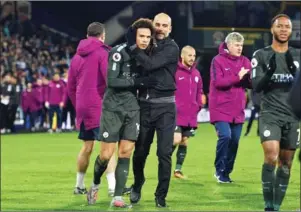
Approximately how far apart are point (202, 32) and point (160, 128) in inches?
1171

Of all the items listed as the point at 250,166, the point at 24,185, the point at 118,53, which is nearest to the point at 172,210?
the point at 118,53

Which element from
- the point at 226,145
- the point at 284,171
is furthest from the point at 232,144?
the point at 284,171

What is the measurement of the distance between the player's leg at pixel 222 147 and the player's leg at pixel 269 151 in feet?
13.8

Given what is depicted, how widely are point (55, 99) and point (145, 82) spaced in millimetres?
23684

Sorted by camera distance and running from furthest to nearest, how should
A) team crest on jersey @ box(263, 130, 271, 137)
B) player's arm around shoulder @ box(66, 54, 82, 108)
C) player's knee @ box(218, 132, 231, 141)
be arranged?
player's knee @ box(218, 132, 231, 141)
player's arm around shoulder @ box(66, 54, 82, 108)
team crest on jersey @ box(263, 130, 271, 137)

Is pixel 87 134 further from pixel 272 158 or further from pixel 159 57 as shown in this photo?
pixel 272 158

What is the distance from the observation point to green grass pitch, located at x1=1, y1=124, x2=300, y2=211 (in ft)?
42.5

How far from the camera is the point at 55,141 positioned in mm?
29594

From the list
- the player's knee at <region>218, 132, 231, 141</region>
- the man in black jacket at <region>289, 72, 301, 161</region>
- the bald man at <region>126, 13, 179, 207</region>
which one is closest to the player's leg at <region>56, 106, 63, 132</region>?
the player's knee at <region>218, 132, 231, 141</region>

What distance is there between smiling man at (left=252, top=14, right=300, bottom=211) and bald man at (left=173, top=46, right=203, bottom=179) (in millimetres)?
5142

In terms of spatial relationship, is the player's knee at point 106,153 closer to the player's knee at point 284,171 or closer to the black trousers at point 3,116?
the player's knee at point 284,171

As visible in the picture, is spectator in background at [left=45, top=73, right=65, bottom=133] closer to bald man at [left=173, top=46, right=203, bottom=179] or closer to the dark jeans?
bald man at [left=173, top=46, right=203, bottom=179]

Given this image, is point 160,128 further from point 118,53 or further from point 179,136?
point 179,136

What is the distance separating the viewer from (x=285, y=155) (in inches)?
445
